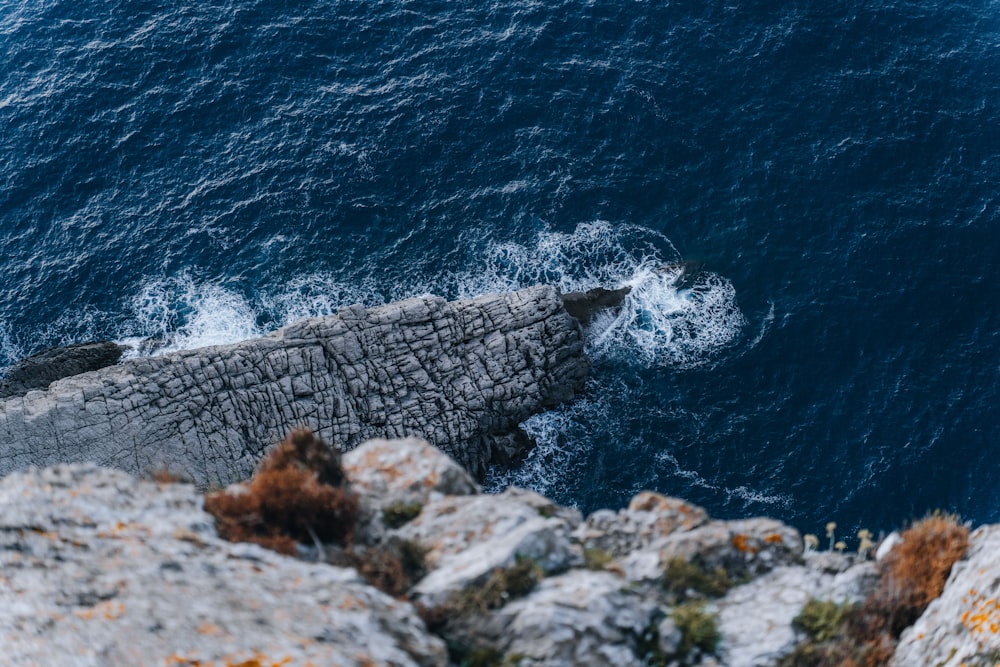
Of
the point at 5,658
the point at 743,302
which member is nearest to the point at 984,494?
the point at 743,302

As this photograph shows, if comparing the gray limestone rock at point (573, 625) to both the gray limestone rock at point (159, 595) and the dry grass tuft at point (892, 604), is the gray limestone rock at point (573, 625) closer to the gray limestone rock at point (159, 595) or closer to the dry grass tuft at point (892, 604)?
the gray limestone rock at point (159, 595)

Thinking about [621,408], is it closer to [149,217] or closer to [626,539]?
[626,539]


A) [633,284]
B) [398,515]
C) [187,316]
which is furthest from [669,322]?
[398,515]

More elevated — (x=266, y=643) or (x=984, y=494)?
(x=266, y=643)

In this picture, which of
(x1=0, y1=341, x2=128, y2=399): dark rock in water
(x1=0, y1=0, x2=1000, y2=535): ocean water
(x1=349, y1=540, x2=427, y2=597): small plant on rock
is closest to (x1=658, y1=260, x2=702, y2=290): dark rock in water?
(x1=0, y1=0, x2=1000, y2=535): ocean water

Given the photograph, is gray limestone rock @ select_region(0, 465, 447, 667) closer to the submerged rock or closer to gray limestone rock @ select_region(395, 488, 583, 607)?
gray limestone rock @ select_region(395, 488, 583, 607)
